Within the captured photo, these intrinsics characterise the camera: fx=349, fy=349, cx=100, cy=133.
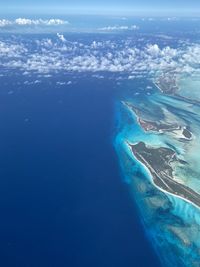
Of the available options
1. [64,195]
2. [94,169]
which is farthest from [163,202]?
[64,195]

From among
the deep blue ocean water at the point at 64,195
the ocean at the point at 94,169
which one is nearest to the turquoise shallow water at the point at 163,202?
the ocean at the point at 94,169

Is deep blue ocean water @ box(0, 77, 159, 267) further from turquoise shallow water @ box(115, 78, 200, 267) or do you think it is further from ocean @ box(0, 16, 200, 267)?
turquoise shallow water @ box(115, 78, 200, 267)

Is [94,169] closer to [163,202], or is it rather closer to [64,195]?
[64,195]

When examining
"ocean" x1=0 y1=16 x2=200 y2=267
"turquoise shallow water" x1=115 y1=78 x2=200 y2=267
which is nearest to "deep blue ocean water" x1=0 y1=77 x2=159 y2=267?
"ocean" x1=0 y1=16 x2=200 y2=267

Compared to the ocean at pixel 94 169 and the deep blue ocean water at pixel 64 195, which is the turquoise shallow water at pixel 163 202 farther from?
the deep blue ocean water at pixel 64 195

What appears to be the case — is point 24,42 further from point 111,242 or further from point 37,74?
point 111,242

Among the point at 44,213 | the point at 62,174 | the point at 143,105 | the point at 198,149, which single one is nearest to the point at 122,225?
the point at 44,213

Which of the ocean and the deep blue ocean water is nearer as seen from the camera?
the deep blue ocean water
